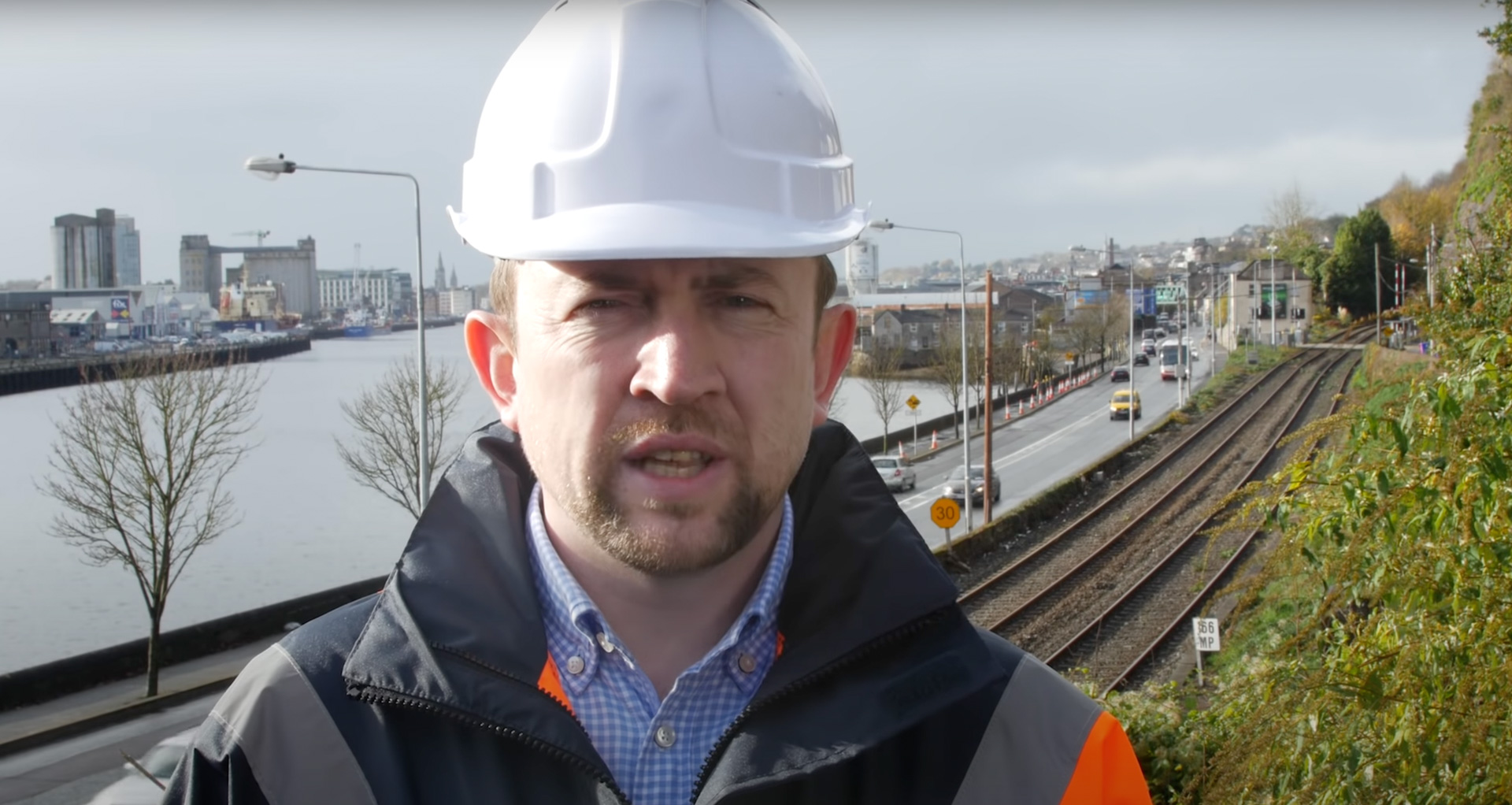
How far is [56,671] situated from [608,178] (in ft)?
54.3

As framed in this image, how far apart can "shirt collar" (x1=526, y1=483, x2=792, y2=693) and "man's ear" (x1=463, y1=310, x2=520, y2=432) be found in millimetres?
156

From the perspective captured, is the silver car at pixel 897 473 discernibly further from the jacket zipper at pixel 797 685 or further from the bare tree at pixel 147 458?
the jacket zipper at pixel 797 685

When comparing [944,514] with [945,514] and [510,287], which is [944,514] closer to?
[945,514]

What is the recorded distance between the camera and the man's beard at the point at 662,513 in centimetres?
138

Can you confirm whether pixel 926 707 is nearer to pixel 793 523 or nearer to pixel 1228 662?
pixel 793 523

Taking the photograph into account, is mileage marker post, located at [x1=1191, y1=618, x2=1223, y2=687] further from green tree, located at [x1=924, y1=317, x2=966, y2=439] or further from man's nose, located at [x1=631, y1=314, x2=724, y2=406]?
green tree, located at [x1=924, y1=317, x2=966, y2=439]

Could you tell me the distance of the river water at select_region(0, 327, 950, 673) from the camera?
21422 mm

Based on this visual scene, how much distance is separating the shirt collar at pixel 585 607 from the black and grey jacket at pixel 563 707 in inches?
0.9

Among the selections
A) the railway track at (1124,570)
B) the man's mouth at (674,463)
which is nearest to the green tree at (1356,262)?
the railway track at (1124,570)

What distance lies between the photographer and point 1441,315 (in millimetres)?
6594

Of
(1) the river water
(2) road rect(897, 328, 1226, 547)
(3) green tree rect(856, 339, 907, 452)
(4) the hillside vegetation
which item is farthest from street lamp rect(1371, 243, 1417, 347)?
(4) the hillside vegetation

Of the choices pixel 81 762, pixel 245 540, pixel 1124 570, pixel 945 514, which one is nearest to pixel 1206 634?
pixel 1124 570

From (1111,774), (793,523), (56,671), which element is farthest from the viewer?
(56,671)

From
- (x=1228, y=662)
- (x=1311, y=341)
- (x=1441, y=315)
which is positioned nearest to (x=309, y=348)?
(x=1311, y=341)
